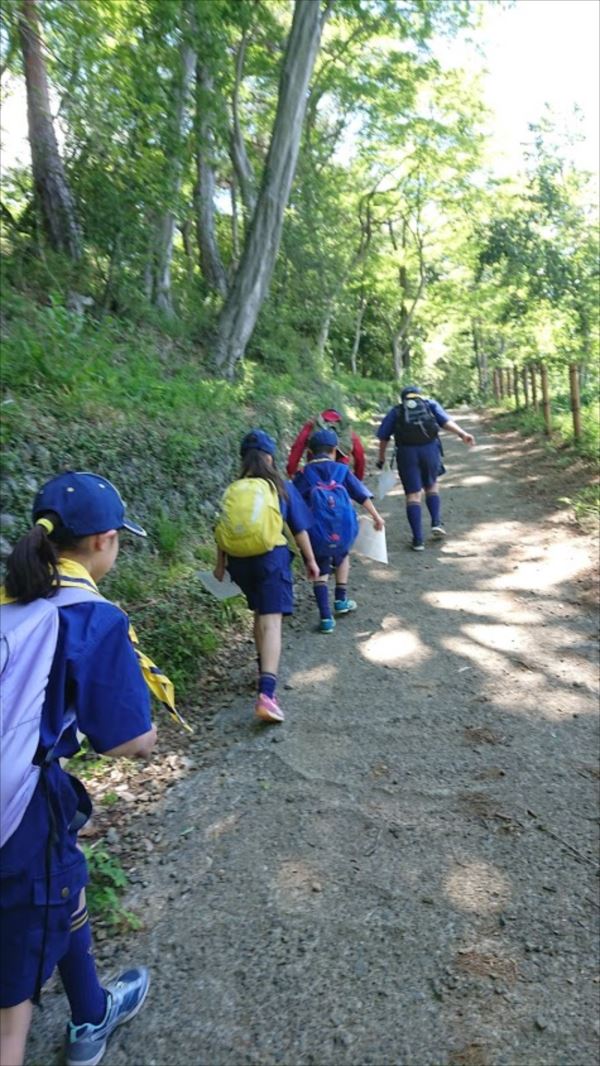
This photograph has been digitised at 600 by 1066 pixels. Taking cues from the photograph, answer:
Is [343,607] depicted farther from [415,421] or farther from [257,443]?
[415,421]

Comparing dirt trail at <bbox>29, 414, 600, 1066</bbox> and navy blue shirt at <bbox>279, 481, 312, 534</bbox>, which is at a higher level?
navy blue shirt at <bbox>279, 481, 312, 534</bbox>

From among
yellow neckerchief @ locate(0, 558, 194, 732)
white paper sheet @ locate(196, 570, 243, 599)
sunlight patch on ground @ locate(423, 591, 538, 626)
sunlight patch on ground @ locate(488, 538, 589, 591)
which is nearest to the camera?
yellow neckerchief @ locate(0, 558, 194, 732)

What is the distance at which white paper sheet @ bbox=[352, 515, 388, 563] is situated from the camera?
6.34 metres

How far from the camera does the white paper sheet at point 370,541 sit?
634 centimetres

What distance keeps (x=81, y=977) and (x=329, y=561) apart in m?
4.07

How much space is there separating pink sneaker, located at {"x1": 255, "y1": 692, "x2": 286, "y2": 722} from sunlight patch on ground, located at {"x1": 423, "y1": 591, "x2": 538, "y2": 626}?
2.45 metres

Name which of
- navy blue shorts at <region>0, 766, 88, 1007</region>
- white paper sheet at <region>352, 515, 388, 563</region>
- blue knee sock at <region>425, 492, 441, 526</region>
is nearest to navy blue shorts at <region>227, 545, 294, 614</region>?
white paper sheet at <region>352, 515, 388, 563</region>

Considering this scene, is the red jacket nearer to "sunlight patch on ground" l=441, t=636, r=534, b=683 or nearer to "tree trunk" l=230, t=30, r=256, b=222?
"sunlight patch on ground" l=441, t=636, r=534, b=683

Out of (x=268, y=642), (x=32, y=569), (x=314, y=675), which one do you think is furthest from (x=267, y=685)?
(x=32, y=569)

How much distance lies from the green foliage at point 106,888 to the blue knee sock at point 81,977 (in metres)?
0.57

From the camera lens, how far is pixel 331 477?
582cm

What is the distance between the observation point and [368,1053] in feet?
7.14

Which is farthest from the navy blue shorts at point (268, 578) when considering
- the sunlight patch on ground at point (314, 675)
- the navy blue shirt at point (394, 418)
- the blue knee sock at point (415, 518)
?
the blue knee sock at point (415, 518)

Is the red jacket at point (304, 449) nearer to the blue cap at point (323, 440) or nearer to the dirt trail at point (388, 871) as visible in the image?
the blue cap at point (323, 440)
